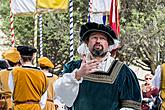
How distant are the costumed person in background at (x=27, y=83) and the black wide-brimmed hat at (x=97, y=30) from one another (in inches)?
128

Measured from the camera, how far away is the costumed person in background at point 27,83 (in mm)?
7508

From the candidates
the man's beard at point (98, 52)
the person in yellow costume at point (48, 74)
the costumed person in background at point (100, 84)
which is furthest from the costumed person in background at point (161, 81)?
the person in yellow costume at point (48, 74)

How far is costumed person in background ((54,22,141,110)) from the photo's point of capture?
161 inches

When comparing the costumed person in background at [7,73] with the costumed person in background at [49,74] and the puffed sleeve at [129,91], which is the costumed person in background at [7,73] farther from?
the puffed sleeve at [129,91]

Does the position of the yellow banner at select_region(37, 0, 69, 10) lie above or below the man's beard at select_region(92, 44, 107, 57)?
above

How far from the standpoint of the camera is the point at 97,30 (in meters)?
4.23

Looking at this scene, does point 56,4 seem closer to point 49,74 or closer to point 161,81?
point 49,74

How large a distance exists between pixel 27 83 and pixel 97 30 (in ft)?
11.5

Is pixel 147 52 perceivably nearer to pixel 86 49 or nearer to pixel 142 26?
pixel 142 26

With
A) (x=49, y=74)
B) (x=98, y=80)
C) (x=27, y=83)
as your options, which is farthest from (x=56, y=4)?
(x=98, y=80)

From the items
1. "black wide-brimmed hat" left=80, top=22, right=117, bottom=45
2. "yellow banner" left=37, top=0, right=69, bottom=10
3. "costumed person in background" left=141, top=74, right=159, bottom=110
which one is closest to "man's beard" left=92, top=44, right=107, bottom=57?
"black wide-brimmed hat" left=80, top=22, right=117, bottom=45

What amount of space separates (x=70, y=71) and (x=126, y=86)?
0.48 metres

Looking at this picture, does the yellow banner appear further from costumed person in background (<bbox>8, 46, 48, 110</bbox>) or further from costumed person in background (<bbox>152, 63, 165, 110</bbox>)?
costumed person in background (<bbox>152, 63, 165, 110</bbox>)

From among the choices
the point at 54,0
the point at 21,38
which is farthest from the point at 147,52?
the point at 54,0
